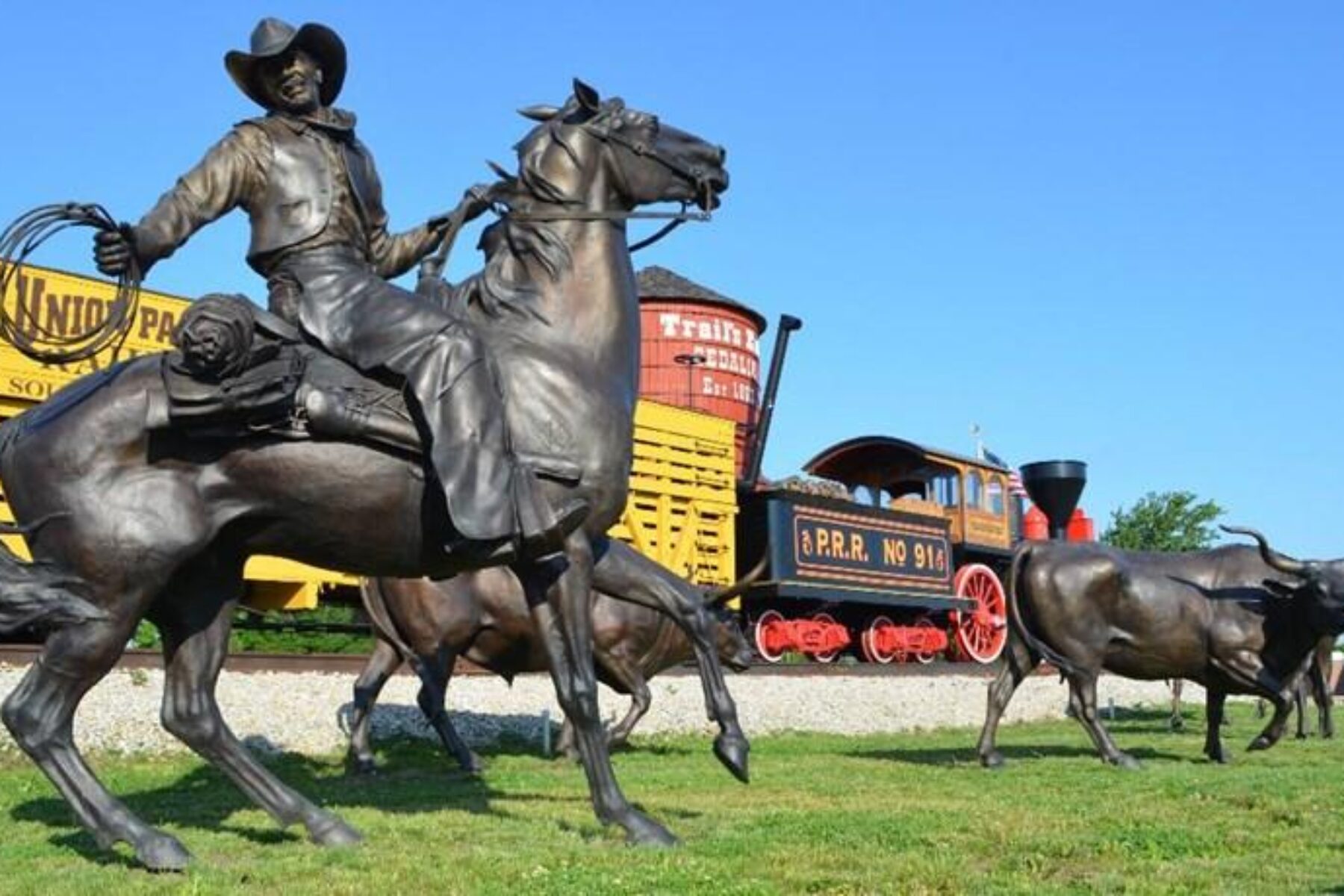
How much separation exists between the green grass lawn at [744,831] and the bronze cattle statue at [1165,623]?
79 centimetres

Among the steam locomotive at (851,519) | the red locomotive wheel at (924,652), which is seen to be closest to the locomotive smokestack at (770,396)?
the steam locomotive at (851,519)

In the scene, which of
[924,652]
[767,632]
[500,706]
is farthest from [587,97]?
[924,652]

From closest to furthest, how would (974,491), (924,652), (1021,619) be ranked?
(1021,619) → (924,652) → (974,491)

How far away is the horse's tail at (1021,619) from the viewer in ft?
36.8

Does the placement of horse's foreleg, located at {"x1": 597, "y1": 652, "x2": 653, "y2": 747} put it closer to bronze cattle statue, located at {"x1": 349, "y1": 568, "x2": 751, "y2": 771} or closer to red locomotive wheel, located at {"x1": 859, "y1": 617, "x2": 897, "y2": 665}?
bronze cattle statue, located at {"x1": 349, "y1": 568, "x2": 751, "y2": 771}

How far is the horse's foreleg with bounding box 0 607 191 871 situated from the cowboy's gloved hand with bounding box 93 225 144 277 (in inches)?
51.8

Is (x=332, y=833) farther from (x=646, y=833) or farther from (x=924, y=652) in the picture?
(x=924, y=652)

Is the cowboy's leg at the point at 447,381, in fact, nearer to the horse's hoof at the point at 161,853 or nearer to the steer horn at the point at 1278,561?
the horse's hoof at the point at 161,853

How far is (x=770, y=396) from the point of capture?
89.0 ft

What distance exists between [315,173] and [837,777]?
5.57 metres

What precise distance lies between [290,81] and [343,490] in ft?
6.01

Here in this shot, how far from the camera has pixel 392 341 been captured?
5871 millimetres

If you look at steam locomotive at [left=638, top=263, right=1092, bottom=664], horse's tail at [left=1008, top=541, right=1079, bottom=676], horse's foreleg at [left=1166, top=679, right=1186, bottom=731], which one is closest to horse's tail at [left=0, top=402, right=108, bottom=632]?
horse's tail at [left=1008, top=541, right=1079, bottom=676]

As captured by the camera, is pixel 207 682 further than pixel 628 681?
No
